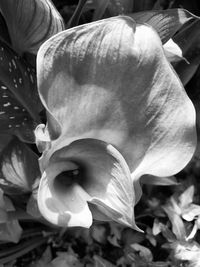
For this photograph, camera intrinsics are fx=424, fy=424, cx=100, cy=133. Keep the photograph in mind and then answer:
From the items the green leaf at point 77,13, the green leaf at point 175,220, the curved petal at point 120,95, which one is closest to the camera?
the curved petal at point 120,95

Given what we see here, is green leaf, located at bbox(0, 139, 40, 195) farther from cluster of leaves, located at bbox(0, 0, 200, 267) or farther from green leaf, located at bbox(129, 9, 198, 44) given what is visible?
green leaf, located at bbox(129, 9, 198, 44)

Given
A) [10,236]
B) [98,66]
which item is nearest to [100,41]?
[98,66]

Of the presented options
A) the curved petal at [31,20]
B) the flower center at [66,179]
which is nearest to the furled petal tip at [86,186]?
the flower center at [66,179]

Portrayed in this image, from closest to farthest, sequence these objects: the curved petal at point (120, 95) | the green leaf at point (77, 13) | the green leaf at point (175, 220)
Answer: the curved petal at point (120, 95) < the green leaf at point (77, 13) < the green leaf at point (175, 220)

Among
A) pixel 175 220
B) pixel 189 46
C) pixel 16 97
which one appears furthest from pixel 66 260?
pixel 189 46

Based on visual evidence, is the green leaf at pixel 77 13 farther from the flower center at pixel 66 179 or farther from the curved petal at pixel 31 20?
the flower center at pixel 66 179

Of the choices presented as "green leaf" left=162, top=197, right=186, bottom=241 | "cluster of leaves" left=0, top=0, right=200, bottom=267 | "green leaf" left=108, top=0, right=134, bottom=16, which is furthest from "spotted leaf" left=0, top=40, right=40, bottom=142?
"green leaf" left=162, top=197, right=186, bottom=241

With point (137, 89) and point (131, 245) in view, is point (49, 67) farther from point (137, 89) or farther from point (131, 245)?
point (131, 245)
